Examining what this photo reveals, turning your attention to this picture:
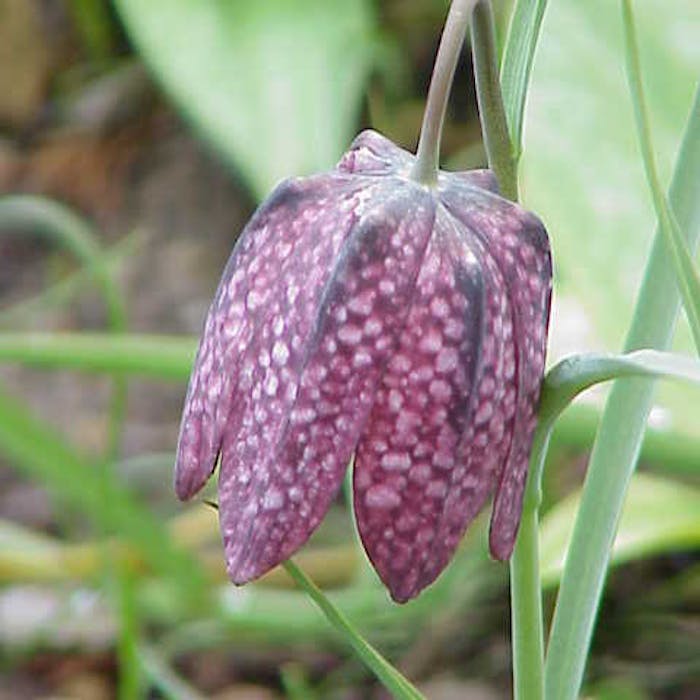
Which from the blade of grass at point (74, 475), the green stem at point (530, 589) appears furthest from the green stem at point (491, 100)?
the blade of grass at point (74, 475)

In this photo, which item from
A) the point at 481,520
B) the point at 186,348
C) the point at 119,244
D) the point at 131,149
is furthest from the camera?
the point at 131,149

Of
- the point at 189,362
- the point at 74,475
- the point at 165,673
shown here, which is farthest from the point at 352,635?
Answer: the point at 165,673

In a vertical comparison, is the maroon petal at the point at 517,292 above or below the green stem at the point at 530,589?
above

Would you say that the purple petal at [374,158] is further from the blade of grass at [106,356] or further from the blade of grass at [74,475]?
the blade of grass at [74,475]

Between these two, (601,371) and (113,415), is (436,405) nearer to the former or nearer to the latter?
(601,371)

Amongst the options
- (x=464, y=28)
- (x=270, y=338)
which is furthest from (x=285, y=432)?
(x=464, y=28)

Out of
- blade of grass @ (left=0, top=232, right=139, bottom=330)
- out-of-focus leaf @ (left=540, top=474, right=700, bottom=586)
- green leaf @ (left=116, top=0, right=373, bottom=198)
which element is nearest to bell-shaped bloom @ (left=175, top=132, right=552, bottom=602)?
out-of-focus leaf @ (left=540, top=474, right=700, bottom=586)

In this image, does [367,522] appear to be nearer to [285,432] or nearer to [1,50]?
[285,432]
